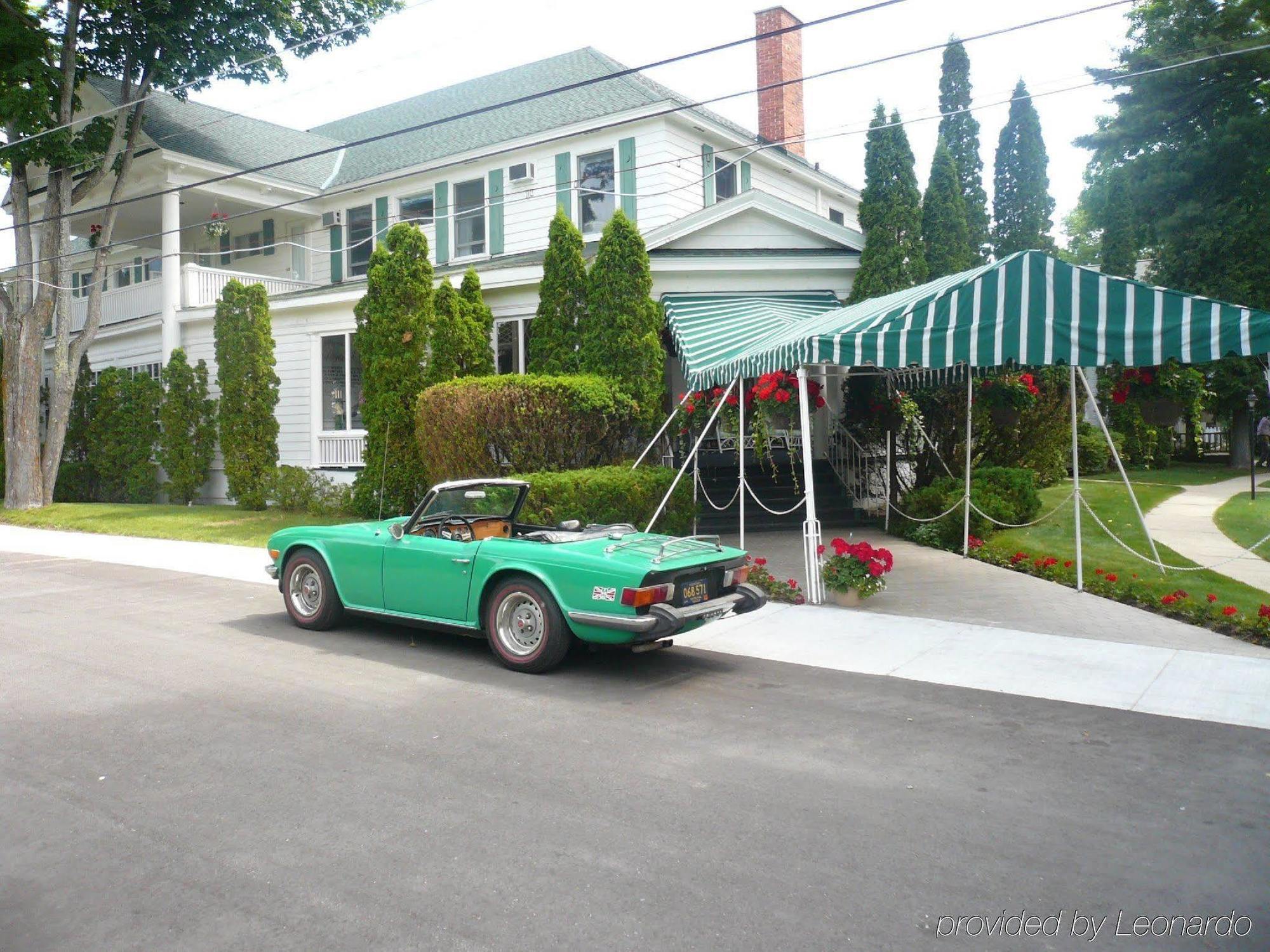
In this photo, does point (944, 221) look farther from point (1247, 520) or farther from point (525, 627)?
point (525, 627)

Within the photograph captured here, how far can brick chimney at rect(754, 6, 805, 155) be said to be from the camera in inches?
858

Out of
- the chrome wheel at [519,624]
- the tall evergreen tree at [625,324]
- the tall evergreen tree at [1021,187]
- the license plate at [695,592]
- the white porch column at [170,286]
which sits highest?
the tall evergreen tree at [1021,187]

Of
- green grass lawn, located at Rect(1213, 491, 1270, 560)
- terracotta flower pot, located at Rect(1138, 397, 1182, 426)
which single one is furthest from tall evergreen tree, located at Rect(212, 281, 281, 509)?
terracotta flower pot, located at Rect(1138, 397, 1182, 426)

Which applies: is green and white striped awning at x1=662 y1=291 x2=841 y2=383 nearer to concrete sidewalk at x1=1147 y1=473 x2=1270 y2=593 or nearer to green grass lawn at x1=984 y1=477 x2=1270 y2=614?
green grass lawn at x1=984 y1=477 x2=1270 y2=614

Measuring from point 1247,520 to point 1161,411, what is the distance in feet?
29.3

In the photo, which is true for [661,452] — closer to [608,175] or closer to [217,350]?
[608,175]

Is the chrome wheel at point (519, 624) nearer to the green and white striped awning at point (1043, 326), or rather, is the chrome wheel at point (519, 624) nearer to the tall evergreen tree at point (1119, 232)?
the green and white striped awning at point (1043, 326)

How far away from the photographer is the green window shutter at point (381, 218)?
2281 centimetres

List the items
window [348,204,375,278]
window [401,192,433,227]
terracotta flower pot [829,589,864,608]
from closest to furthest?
terracotta flower pot [829,589,864,608]
window [401,192,433,227]
window [348,204,375,278]

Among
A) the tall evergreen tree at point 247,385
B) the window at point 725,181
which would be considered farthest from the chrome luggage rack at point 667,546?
the window at point 725,181

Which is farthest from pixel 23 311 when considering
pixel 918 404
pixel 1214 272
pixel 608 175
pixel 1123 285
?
pixel 1214 272

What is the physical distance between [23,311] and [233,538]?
9634 millimetres

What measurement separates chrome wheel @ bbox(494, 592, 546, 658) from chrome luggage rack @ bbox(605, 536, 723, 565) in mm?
687

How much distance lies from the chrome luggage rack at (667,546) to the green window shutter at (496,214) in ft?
47.9
